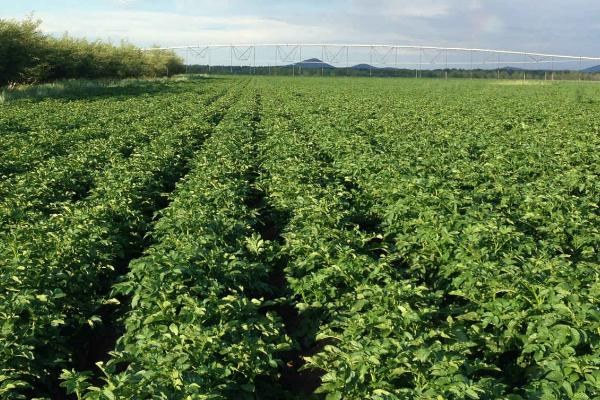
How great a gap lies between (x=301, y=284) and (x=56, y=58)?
1765 inches

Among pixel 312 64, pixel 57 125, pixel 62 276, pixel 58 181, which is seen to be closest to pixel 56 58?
pixel 57 125

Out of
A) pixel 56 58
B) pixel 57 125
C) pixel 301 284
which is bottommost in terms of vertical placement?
pixel 301 284

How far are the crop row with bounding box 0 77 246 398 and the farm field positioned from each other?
0.03 m

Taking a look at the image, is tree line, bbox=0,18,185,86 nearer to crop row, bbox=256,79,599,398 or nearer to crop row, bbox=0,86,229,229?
crop row, bbox=0,86,229,229

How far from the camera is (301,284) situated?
5430mm

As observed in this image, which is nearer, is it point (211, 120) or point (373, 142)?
point (373, 142)

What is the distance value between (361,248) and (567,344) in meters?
2.88

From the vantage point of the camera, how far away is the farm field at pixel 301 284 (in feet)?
12.5

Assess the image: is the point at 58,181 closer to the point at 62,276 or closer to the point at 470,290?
the point at 62,276

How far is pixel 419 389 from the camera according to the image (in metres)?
3.45

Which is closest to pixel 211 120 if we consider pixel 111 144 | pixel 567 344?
pixel 111 144

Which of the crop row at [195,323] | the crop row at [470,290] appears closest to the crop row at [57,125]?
the crop row at [195,323]

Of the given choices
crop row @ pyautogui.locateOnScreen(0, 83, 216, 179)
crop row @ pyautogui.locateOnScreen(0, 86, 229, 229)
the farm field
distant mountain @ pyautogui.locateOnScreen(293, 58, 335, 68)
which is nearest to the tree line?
crop row @ pyautogui.locateOnScreen(0, 83, 216, 179)

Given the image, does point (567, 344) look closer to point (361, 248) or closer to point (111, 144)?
point (361, 248)
